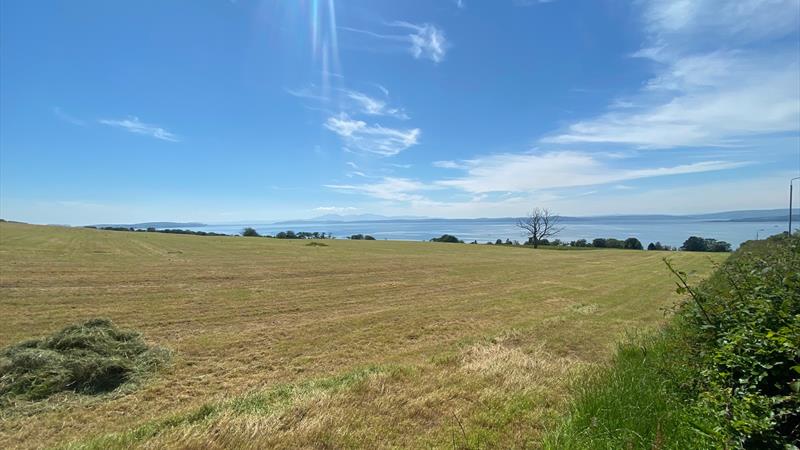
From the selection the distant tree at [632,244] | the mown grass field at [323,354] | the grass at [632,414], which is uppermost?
the distant tree at [632,244]

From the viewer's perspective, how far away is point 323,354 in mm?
7156

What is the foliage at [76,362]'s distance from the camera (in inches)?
200

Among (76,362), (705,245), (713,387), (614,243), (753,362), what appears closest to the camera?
(753,362)

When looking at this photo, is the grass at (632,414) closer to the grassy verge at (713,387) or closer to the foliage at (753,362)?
the grassy verge at (713,387)

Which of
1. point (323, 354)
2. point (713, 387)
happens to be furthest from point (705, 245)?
point (713, 387)

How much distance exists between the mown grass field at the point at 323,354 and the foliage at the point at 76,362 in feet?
1.30

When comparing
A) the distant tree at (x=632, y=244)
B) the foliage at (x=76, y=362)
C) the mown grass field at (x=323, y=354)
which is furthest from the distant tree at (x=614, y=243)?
the foliage at (x=76, y=362)

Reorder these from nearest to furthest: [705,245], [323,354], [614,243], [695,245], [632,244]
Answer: [323,354] → [705,245] → [695,245] → [632,244] → [614,243]

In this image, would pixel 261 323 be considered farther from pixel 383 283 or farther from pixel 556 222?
pixel 556 222

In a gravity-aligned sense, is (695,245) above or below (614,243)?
below

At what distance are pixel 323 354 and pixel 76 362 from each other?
3818 mm

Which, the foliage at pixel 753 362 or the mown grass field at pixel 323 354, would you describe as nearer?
the foliage at pixel 753 362

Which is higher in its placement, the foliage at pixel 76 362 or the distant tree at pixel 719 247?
the distant tree at pixel 719 247

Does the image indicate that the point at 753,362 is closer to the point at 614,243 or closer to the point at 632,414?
the point at 632,414
